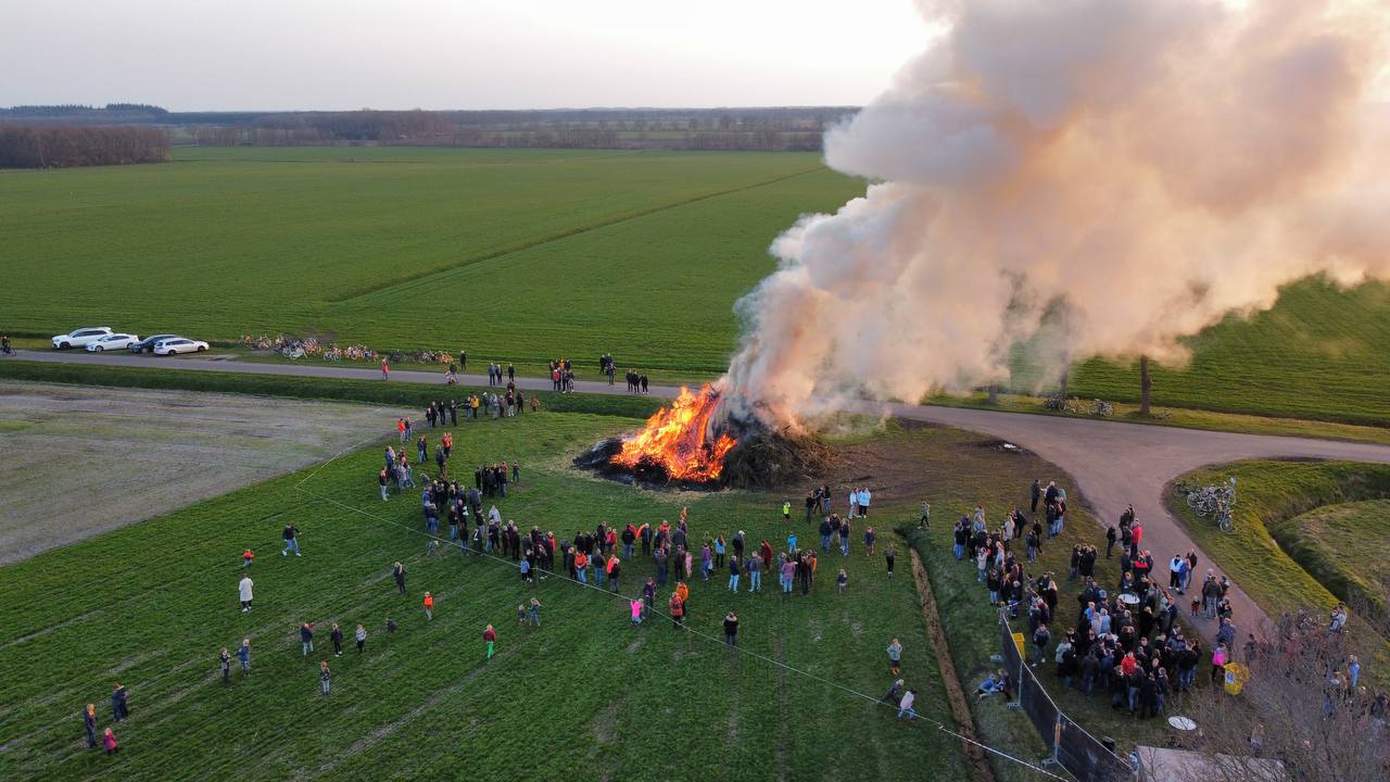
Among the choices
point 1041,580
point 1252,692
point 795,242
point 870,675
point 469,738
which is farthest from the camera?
point 795,242

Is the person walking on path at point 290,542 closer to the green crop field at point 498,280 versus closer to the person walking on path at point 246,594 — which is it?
the person walking on path at point 246,594

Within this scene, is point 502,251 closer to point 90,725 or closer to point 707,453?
point 707,453

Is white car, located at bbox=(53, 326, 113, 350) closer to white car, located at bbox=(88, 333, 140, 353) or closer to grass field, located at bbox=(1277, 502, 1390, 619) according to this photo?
white car, located at bbox=(88, 333, 140, 353)

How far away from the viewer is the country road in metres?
34.8

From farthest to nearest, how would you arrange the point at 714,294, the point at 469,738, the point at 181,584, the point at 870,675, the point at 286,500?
the point at 714,294
the point at 286,500
the point at 181,584
the point at 870,675
the point at 469,738

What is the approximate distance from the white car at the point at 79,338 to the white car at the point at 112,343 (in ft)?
1.46

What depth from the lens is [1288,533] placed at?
34.4m

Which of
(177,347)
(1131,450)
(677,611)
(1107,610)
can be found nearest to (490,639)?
(677,611)

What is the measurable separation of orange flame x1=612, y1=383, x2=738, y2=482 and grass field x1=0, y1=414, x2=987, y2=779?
3.64m

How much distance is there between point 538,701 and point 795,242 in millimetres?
22938

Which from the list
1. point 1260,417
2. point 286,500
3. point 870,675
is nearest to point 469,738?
point 870,675

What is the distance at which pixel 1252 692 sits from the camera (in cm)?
2133

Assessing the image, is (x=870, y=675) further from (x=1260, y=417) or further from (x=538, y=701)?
(x=1260, y=417)

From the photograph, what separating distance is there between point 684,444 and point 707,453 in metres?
1.32
